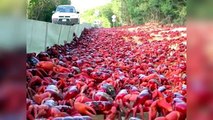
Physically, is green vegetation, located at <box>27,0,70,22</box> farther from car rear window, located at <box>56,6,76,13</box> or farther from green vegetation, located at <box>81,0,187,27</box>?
green vegetation, located at <box>81,0,187,27</box>

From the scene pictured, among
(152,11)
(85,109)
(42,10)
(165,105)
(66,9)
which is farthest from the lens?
(152,11)

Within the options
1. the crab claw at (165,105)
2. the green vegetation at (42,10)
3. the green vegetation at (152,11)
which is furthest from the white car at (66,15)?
the crab claw at (165,105)

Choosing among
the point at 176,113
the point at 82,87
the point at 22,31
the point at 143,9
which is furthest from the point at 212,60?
the point at 143,9

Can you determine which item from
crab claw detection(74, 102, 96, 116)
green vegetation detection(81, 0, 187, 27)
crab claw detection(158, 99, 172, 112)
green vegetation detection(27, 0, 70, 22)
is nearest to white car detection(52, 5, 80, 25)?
green vegetation detection(27, 0, 70, 22)

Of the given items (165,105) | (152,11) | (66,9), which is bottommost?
(152,11)

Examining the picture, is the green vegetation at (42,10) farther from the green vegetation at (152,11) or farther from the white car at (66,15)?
the green vegetation at (152,11)

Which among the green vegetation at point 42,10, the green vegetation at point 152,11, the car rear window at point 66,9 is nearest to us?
the green vegetation at point 42,10

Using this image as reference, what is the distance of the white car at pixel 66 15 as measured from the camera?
99.2 ft

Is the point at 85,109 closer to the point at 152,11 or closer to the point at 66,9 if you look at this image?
the point at 66,9

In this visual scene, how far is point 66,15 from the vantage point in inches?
1234

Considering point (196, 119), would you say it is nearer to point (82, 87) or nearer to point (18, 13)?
point (18, 13)

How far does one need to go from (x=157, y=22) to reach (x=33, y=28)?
114 ft

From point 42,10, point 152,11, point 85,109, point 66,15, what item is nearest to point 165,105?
point 85,109

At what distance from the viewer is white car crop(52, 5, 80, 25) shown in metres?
30.2
